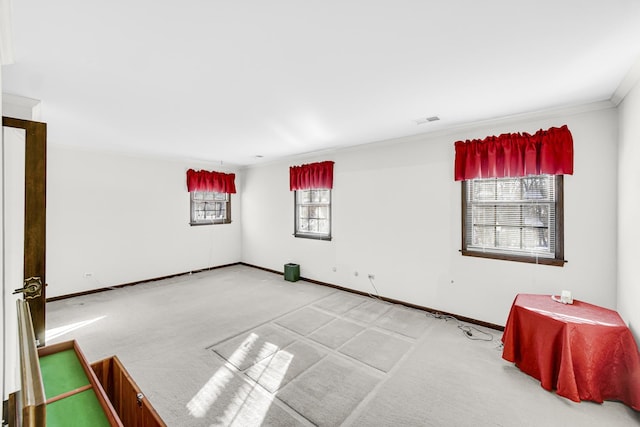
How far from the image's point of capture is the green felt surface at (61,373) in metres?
1.43

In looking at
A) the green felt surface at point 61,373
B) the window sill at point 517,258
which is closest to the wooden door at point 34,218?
the green felt surface at point 61,373

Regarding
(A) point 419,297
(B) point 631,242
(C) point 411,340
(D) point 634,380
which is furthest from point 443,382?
(B) point 631,242

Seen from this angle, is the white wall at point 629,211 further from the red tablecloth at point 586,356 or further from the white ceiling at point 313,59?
the white ceiling at point 313,59

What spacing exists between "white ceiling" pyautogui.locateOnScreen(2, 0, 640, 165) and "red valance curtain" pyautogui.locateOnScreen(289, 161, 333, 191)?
1.68 meters

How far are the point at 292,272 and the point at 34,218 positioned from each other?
403 cm

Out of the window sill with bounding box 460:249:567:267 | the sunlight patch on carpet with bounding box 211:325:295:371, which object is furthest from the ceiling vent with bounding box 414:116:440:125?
the sunlight patch on carpet with bounding box 211:325:295:371

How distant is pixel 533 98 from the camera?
272 centimetres

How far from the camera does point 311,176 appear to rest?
17.5ft

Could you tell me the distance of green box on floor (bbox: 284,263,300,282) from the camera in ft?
18.2

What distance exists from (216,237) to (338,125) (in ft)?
14.6

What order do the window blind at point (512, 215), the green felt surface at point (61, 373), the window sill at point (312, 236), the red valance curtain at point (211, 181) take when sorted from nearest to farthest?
the green felt surface at point (61, 373)
the window blind at point (512, 215)
the window sill at point (312, 236)
the red valance curtain at point (211, 181)

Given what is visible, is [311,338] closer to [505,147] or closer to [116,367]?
[116,367]

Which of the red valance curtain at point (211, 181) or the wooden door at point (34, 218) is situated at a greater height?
the red valance curtain at point (211, 181)

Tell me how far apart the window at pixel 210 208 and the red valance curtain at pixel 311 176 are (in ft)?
6.92
